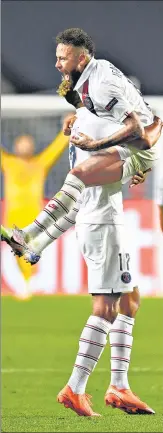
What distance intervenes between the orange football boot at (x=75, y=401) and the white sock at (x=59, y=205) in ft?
2.10

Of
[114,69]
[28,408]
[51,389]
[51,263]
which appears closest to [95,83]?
[114,69]

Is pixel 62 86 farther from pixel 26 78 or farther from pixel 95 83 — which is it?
pixel 26 78

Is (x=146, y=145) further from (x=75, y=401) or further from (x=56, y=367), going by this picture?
(x=56, y=367)

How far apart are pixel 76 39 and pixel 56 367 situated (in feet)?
12.8

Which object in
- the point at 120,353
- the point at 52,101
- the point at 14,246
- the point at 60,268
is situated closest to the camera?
the point at 14,246

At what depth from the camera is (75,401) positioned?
450cm

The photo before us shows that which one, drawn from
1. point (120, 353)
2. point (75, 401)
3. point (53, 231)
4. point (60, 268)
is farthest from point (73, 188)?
point (60, 268)

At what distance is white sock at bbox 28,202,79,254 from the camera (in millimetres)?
4418

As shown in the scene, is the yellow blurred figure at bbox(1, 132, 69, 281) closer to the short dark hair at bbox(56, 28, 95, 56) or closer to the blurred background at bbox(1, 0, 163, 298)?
the blurred background at bbox(1, 0, 163, 298)

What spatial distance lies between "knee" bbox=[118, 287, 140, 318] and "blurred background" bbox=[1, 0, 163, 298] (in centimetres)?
51

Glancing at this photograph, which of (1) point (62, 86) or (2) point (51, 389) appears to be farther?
(2) point (51, 389)

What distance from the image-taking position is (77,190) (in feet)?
14.4

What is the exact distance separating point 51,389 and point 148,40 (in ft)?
8.32

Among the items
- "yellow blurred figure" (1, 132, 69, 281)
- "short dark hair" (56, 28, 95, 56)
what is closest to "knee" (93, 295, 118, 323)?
"short dark hair" (56, 28, 95, 56)
